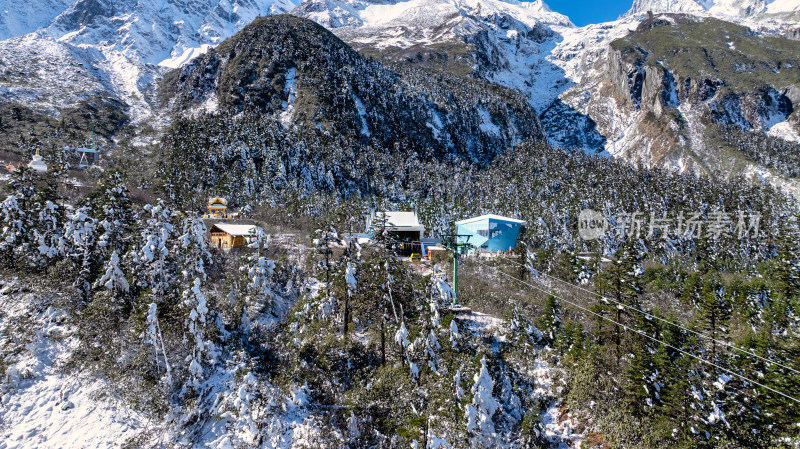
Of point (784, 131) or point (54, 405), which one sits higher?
point (784, 131)

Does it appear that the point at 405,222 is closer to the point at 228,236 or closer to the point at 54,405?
the point at 228,236

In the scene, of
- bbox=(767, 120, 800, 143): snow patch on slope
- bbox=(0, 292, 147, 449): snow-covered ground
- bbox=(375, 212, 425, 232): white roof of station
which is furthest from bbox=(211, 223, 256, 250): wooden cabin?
bbox=(767, 120, 800, 143): snow patch on slope

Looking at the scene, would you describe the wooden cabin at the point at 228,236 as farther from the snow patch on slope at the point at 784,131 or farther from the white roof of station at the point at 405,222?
the snow patch on slope at the point at 784,131

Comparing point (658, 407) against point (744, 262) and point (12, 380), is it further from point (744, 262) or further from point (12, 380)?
point (744, 262)

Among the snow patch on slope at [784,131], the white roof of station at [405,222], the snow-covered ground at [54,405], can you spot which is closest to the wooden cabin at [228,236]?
the white roof of station at [405,222]

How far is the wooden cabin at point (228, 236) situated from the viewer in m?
38.9

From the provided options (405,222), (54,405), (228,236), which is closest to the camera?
(54,405)

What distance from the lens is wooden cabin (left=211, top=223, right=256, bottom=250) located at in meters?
38.9

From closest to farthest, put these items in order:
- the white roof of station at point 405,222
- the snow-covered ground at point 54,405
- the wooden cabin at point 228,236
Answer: the snow-covered ground at point 54,405 → the wooden cabin at point 228,236 → the white roof of station at point 405,222

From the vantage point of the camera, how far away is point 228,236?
39.5 meters

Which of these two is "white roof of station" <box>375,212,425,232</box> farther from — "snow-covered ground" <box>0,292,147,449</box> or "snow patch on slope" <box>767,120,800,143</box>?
"snow patch on slope" <box>767,120,800,143</box>

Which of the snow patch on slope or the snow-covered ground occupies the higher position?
the snow patch on slope

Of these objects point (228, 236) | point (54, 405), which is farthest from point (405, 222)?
point (54, 405)

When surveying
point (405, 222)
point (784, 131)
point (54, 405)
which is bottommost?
point (54, 405)
